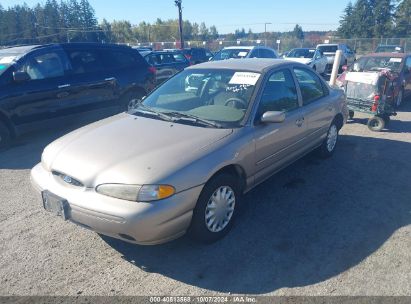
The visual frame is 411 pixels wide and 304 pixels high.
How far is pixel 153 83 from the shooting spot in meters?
8.68

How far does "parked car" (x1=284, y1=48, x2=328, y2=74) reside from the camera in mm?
16250

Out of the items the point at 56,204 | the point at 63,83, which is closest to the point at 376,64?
the point at 63,83

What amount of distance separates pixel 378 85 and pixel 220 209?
6.25m

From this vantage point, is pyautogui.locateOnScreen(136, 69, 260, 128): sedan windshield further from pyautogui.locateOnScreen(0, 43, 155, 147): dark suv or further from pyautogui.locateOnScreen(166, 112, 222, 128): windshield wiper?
pyautogui.locateOnScreen(0, 43, 155, 147): dark suv

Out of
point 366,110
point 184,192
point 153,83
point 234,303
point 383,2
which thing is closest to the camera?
point 234,303

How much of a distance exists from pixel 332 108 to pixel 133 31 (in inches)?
3473

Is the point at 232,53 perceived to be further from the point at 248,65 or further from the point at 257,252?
the point at 257,252

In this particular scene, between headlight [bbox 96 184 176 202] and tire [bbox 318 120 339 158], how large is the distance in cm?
349

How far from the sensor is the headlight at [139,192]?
268cm

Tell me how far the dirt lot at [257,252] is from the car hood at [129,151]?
816 mm

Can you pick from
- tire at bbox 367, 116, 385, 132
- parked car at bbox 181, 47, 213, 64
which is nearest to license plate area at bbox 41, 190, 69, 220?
tire at bbox 367, 116, 385, 132

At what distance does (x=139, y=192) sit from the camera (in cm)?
268

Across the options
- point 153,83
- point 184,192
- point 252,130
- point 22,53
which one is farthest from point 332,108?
point 22,53

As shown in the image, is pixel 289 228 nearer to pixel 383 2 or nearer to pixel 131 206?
pixel 131 206
